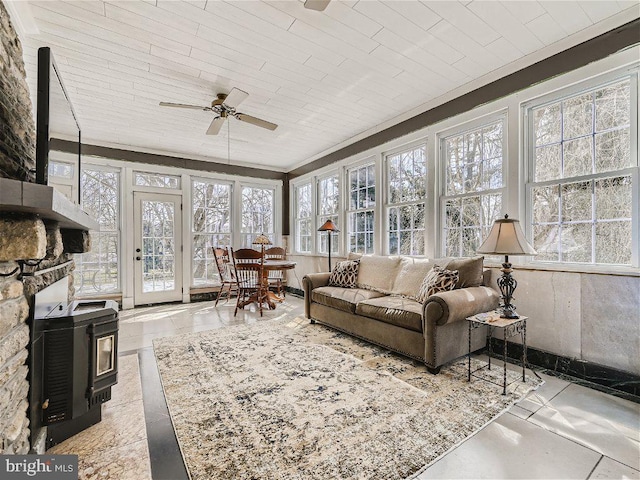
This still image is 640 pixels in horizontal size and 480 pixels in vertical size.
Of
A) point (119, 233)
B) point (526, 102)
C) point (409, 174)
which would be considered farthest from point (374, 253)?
point (119, 233)

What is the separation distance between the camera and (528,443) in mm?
1673

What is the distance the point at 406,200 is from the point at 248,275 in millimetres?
2815

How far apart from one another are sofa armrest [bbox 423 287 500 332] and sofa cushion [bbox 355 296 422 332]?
0.50 ft

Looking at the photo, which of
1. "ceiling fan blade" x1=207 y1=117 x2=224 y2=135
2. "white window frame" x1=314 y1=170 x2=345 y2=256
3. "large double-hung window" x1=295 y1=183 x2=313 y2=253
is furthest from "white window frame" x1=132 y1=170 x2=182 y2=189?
"white window frame" x1=314 y1=170 x2=345 y2=256

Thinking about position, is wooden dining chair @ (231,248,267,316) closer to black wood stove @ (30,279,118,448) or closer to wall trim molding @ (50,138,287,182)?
wall trim molding @ (50,138,287,182)

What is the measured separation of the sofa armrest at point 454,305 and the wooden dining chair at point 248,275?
2.74 meters

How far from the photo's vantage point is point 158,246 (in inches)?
211

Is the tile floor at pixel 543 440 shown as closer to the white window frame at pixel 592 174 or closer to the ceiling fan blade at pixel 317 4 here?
the white window frame at pixel 592 174

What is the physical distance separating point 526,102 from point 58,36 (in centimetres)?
410

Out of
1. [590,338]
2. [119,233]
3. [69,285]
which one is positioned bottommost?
[590,338]

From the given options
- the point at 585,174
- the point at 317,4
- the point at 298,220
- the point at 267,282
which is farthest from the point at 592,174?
the point at 298,220

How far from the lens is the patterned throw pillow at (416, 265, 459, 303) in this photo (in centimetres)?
281

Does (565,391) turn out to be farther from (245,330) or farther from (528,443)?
(245,330)

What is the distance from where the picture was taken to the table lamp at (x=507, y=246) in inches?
92.6
